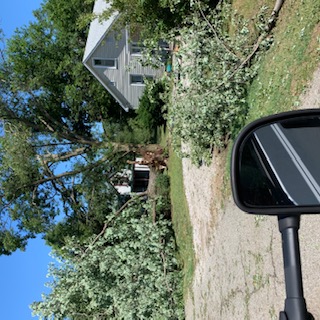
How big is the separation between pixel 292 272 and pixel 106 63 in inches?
1043

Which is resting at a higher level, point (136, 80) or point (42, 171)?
point (136, 80)

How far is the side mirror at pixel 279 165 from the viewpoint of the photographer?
2893mm

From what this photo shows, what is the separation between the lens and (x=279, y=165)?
3197 mm

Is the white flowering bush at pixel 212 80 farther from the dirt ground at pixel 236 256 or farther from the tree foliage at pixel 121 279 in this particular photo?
the tree foliage at pixel 121 279

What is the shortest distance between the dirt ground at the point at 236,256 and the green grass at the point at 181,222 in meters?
0.50

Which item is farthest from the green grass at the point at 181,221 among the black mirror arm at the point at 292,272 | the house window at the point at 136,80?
the black mirror arm at the point at 292,272

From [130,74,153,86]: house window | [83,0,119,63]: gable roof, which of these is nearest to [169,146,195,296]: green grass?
[83,0,119,63]: gable roof

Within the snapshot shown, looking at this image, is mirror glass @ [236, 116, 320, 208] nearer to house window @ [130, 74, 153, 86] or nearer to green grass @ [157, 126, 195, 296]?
green grass @ [157, 126, 195, 296]

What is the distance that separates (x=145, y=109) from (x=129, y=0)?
13387 millimetres

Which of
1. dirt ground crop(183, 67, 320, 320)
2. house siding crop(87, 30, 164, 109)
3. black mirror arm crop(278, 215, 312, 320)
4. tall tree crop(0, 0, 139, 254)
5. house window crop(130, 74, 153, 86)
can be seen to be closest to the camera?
black mirror arm crop(278, 215, 312, 320)

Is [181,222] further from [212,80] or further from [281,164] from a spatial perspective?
[281,164]

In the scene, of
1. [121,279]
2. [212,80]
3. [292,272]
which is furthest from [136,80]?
[292,272]

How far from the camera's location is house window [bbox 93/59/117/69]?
91.2 feet

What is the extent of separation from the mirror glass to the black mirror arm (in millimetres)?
136
